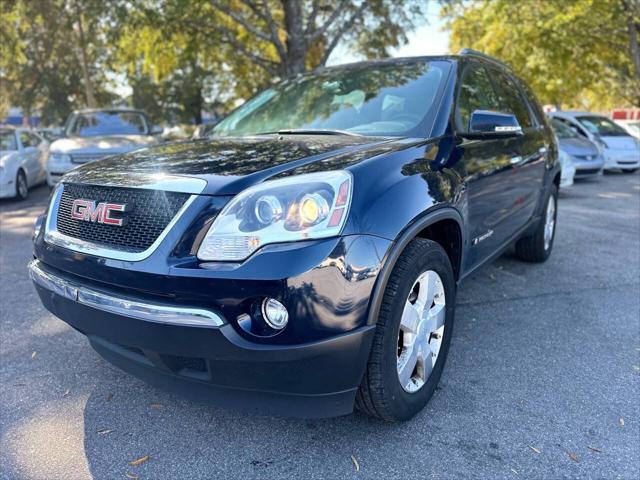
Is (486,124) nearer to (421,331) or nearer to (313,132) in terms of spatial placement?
(313,132)

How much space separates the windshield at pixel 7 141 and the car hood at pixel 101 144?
1039mm

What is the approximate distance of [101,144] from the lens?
29.9 feet

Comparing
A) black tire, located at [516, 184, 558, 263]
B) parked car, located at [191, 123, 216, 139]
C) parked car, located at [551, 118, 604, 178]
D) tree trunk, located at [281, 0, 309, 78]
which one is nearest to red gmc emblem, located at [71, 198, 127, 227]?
parked car, located at [191, 123, 216, 139]

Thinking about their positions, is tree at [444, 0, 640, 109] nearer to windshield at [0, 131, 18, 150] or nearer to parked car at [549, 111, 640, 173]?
parked car at [549, 111, 640, 173]

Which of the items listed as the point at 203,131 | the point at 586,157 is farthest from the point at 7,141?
the point at 586,157

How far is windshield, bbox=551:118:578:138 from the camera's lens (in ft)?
38.8

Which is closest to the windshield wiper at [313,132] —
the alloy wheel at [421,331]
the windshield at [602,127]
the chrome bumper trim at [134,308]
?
the alloy wheel at [421,331]

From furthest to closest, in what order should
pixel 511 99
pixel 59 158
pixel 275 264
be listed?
pixel 59 158, pixel 511 99, pixel 275 264

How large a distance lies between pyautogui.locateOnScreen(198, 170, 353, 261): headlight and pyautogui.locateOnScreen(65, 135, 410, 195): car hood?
78 mm

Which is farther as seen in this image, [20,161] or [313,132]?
[20,161]

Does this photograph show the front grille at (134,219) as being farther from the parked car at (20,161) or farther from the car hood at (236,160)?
the parked car at (20,161)

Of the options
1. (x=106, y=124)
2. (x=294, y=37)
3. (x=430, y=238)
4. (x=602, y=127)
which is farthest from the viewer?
(x=602, y=127)

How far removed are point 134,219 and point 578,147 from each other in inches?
443

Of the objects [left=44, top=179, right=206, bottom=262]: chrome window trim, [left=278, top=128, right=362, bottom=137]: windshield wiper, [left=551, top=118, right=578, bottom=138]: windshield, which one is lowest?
[left=551, top=118, right=578, bottom=138]: windshield
